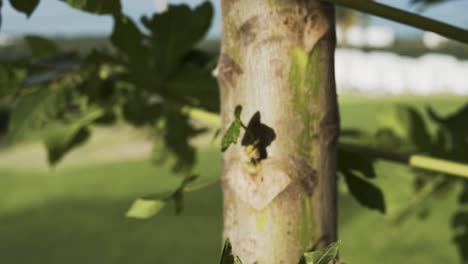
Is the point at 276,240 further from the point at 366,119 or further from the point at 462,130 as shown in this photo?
the point at 366,119

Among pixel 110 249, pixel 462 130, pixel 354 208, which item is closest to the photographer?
pixel 462 130

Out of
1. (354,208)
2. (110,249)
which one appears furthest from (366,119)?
(110,249)

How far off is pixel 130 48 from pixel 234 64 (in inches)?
17.5

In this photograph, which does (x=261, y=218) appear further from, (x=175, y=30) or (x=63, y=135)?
(x=63, y=135)

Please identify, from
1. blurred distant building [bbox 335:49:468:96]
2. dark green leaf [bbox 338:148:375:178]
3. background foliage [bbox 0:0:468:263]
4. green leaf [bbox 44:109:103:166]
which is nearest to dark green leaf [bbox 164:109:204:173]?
background foliage [bbox 0:0:468:263]

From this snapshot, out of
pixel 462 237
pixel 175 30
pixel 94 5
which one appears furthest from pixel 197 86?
pixel 462 237

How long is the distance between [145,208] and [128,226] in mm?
6236

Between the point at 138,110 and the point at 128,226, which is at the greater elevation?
the point at 138,110

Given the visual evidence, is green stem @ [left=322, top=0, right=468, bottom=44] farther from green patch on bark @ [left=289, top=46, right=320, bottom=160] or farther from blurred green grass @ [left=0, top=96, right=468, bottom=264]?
blurred green grass @ [left=0, top=96, right=468, bottom=264]

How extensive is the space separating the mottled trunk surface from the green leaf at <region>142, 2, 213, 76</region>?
438 mm

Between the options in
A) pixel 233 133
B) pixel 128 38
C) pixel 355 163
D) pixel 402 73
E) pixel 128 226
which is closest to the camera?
pixel 233 133

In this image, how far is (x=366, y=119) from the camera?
40.9ft

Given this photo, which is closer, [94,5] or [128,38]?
[94,5]

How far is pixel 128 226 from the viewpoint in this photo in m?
6.78
